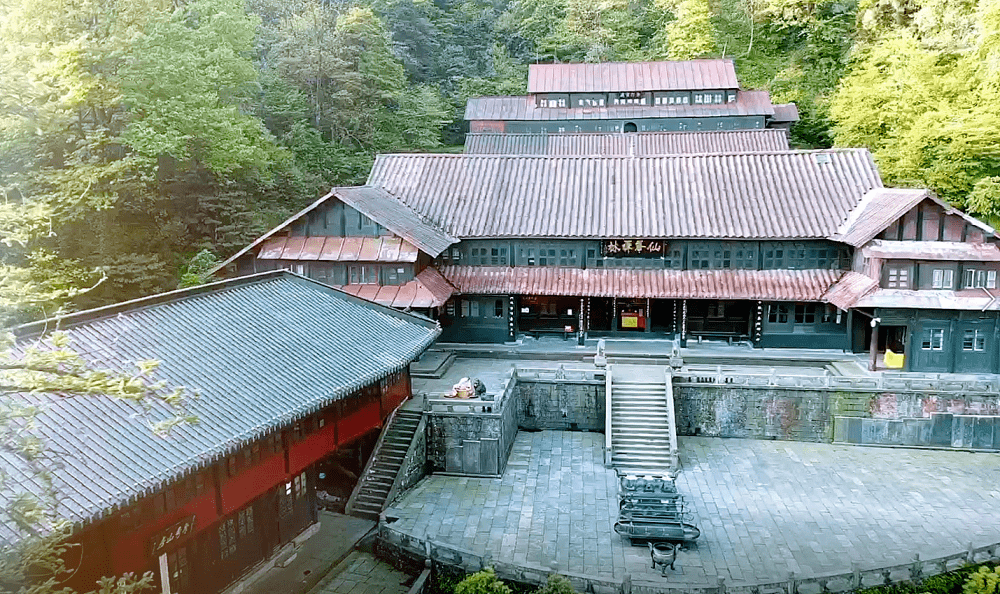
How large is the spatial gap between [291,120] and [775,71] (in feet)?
146

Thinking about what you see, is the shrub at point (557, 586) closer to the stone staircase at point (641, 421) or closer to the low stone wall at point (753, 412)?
the stone staircase at point (641, 421)

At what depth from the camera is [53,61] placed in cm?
2825

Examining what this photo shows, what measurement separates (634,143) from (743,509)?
30.3 metres

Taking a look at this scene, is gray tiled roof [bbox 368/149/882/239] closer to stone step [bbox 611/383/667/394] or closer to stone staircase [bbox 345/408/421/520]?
stone step [bbox 611/383/667/394]

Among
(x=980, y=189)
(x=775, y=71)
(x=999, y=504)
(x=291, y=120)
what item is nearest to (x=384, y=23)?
(x=291, y=120)

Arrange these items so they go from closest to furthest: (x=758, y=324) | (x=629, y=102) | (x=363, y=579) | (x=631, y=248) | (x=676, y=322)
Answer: (x=363, y=579), (x=758, y=324), (x=631, y=248), (x=676, y=322), (x=629, y=102)

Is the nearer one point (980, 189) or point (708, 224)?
point (708, 224)

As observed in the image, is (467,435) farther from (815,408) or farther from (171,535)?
(815,408)

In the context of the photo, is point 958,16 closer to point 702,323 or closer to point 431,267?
point 702,323

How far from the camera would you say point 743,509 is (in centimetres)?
2306

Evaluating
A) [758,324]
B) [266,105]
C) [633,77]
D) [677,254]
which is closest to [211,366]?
[677,254]

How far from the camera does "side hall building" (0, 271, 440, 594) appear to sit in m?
14.1

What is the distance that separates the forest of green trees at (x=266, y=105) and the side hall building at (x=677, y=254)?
231 inches

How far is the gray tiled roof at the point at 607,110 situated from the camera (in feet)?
171
